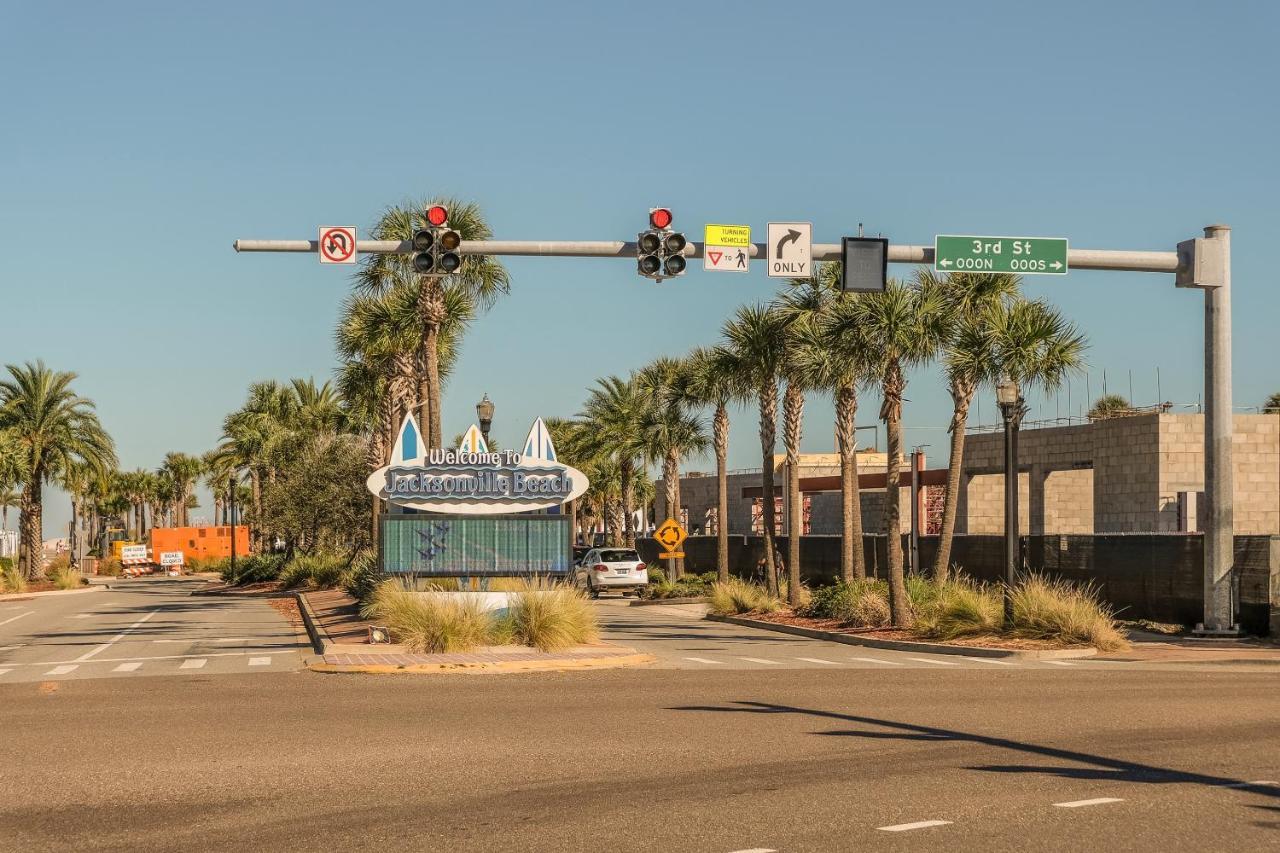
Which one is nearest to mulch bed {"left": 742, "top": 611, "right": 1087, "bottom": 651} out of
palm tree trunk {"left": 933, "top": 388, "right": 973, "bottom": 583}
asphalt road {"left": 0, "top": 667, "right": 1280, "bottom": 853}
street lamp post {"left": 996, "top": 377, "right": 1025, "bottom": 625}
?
street lamp post {"left": 996, "top": 377, "right": 1025, "bottom": 625}

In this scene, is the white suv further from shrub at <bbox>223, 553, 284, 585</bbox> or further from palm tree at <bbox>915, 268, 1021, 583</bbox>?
shrub at <bbox>223, 553, 284, 585</bbox>

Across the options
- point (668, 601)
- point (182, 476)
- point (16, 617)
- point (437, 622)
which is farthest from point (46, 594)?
point (182, 476)

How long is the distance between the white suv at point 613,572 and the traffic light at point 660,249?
27868 mm

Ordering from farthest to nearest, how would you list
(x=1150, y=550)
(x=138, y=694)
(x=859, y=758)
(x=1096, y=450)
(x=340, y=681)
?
(x=1096, y=450), (x=1150, y=550), (x=340, y=681), (x=138, y=694), (x=859, y=758)

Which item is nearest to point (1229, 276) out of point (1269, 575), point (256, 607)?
point (1269, 575)

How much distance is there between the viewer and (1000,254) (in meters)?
21.9

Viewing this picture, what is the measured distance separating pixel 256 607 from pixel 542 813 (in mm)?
39471

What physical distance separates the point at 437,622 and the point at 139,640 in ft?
32.2

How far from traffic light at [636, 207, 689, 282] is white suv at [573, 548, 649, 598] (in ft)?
91.4

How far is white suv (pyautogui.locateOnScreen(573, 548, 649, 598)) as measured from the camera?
47.5 m

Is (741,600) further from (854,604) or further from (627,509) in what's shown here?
(627,509)

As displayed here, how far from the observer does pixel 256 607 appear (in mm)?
46562

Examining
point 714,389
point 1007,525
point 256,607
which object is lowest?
point 256,607

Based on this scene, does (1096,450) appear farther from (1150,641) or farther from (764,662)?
(764,662)
